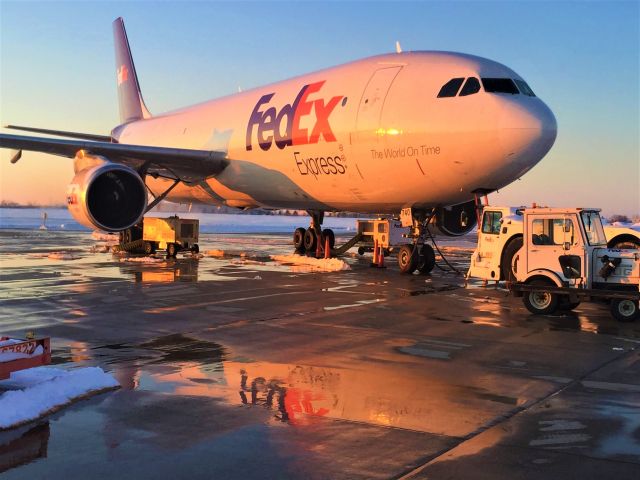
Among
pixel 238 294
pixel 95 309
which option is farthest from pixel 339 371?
pixel 238 294

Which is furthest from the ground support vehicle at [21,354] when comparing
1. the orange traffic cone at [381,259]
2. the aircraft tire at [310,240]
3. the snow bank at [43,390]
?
the aircraft tire at [310,240]

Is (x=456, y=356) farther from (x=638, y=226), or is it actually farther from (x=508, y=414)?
(x=638, y=226)

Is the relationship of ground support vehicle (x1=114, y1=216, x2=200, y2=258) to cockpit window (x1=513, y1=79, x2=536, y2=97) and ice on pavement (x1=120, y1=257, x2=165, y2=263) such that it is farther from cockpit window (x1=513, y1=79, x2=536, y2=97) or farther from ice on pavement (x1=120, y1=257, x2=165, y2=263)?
cockpit window (x1=513, y1=79, x2=536, y2=97)

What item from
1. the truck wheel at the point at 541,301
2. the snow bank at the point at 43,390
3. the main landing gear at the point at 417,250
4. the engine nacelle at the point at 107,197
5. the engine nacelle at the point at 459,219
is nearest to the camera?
the snow bank at the point at 43,390

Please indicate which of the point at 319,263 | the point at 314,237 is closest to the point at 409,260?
the point at 319,263

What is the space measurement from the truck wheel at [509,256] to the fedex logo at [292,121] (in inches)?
210

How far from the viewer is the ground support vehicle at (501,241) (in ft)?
39.4

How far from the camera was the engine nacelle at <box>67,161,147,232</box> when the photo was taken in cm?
1612

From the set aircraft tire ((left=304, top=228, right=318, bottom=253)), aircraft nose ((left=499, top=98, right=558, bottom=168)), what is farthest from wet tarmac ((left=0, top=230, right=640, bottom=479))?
aircraft tire ((left=304, top=228, right=318, bottom=253))

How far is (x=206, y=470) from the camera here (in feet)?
12.8

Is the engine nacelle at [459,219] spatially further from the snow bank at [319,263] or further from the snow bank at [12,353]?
the snow bank at [12,353]

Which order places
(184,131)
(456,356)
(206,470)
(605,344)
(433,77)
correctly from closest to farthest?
(206,470), (456,356), (605,344), (433,77), (184,131)

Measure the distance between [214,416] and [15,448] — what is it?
1395 mm

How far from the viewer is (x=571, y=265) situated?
34.2 ft
